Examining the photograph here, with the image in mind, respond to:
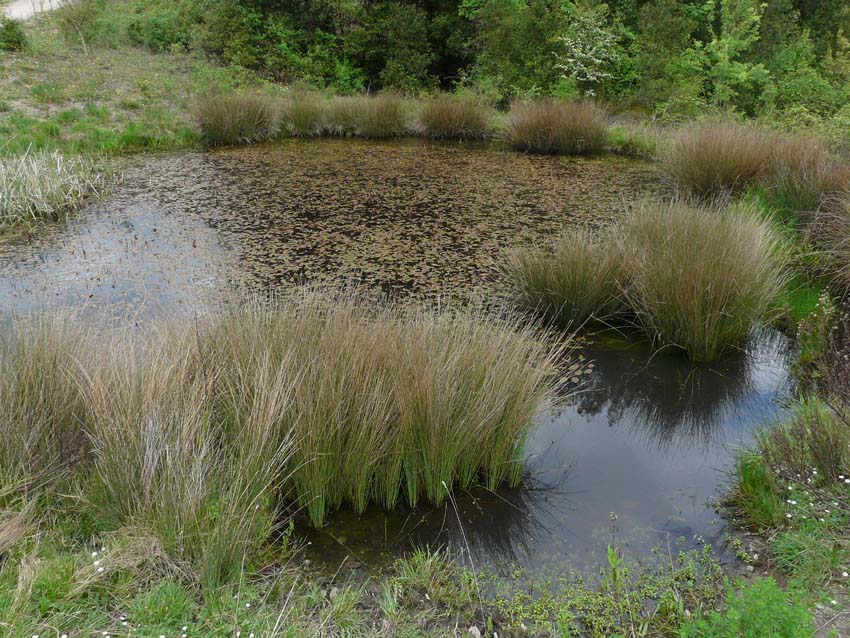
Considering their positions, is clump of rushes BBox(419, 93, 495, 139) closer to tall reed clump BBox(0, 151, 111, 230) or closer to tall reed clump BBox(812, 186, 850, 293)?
tall reed clump BBox(0, 151, 111, 230)

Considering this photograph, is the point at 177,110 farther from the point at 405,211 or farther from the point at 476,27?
the point at 476,27

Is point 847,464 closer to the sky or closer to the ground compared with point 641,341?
closer to the sky

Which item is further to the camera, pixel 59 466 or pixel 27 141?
pixel 27 141

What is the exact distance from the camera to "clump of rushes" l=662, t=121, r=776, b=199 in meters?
5.95

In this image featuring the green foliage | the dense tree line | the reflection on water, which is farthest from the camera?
the dense tree line

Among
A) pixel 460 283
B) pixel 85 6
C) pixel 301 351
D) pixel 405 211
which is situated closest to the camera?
pixel 301 351

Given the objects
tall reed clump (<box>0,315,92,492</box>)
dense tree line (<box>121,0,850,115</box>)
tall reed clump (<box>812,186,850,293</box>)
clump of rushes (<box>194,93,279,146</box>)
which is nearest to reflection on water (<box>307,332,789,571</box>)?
tall reed clump (<box>812,186,850,293</box>)

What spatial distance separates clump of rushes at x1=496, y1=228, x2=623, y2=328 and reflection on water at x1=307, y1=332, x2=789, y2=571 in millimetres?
305

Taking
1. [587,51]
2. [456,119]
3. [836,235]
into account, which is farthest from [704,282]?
[587,51]

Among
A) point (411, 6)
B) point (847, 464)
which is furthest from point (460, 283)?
point (411, 6)

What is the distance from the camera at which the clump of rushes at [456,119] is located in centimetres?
966

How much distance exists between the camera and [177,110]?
9398 millimetres

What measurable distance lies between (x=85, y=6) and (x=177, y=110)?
669 centimetres

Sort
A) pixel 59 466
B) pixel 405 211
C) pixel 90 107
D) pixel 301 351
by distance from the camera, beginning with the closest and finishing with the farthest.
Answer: pixel 59 466 → pixel 301 351 → pixel 405 211 → pixel 90 107
